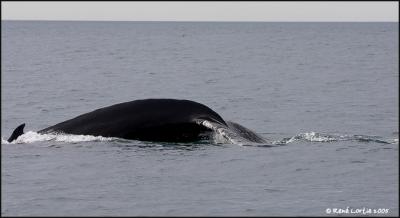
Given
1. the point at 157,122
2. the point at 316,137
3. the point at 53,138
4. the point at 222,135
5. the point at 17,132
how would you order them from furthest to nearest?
the point at 316,137 → the point at 17,132 → the point at 53,138 → the point at 157,122 → the point at 222,135

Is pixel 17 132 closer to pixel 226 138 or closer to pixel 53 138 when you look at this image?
pixel 53 138

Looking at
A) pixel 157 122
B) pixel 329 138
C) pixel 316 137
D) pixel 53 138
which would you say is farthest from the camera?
pixel 316 137

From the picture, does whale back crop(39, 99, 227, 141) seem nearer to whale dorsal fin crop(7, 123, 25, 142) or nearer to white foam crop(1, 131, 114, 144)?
white foam crop(1, 131, 114, 144)

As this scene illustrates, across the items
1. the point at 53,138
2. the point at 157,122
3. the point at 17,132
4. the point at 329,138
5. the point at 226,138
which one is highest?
the point at 329,138

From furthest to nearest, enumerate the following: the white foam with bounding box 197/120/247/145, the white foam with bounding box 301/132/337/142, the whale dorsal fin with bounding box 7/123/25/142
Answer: the white foam with bounding box 301/132/337/142 < the whale dorsal fin with bounding box 7/123/25/142 < the white foam with bounding box 197/120/247/145

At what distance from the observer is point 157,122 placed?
1930 cm

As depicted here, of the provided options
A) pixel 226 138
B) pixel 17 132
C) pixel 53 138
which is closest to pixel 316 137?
pixel 226 138

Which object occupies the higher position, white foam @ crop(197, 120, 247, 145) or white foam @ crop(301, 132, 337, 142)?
white foam @ crop(301, 132, 337, 142)

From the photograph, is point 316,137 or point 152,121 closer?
point 152,121

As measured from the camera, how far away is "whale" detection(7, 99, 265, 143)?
19.1m

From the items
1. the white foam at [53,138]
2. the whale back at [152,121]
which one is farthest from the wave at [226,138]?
the whale back at [152,121]

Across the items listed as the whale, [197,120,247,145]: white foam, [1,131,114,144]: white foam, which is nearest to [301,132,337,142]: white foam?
the whale

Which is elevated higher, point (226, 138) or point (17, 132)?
point (226, 138)

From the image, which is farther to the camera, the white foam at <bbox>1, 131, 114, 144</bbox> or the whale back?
the white foam at <bbox>1, 131, 114, 144</bbox>
